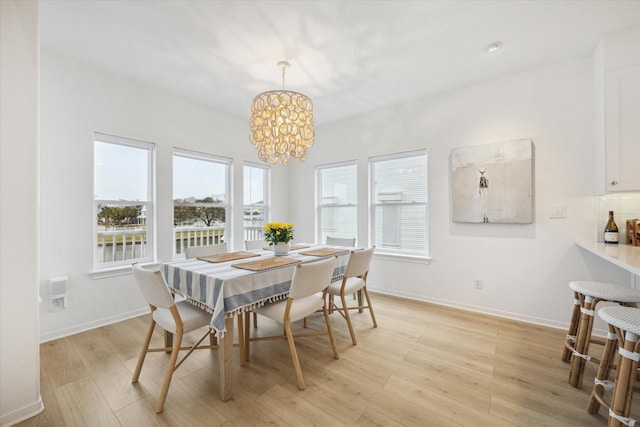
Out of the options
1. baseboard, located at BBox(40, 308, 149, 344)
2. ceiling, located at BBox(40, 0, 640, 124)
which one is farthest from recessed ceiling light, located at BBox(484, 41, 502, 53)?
baseboard, located at BBox(40, 308, 149, 344)

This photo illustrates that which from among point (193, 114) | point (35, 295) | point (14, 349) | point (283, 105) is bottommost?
point (14, 349)

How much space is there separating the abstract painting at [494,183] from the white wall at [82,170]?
12.0ft

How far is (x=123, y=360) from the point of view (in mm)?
2168

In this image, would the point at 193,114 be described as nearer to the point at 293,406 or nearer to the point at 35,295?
the point at 35,295

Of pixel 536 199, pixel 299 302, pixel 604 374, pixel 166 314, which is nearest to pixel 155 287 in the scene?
pixel 166 314

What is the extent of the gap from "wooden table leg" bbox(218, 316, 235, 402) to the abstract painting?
2.84m

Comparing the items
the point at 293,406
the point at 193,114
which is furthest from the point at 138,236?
the point at 293,406

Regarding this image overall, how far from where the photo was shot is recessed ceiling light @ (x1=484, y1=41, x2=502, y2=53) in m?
2.42

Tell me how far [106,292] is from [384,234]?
11.6 feet

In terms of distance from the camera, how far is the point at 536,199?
283 cm

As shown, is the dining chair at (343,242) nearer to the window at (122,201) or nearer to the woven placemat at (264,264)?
the woven placemat at (264,264)

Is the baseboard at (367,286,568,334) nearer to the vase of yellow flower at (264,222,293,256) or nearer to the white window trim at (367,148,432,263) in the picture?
the white window trim at (367,148,432,263)

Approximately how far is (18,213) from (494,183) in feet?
13.2

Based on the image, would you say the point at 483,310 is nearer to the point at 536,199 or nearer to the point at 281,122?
the point at 536,199
